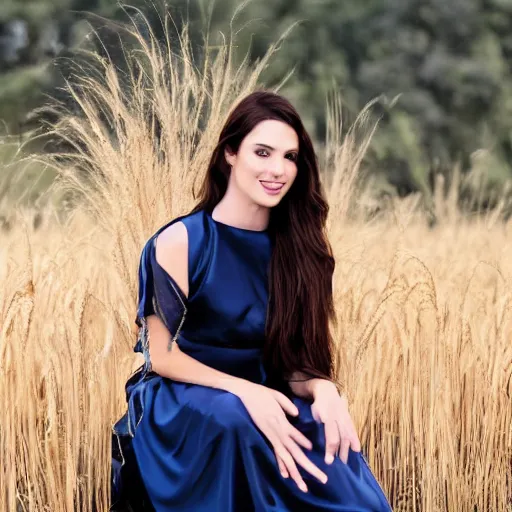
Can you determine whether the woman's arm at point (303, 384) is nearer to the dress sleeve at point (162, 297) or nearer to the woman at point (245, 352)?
the woman at point (245, 352)

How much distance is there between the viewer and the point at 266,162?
1.74 meters

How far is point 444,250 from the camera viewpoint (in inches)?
160

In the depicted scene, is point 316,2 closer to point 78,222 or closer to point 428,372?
point 78,222

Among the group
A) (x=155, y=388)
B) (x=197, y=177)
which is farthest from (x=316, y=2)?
(x=155, y=388)

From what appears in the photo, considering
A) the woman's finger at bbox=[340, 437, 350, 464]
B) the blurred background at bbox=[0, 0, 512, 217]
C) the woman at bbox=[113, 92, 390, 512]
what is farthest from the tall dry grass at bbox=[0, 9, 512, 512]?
the blurred background at bbox=[0, 0, 512, 217]

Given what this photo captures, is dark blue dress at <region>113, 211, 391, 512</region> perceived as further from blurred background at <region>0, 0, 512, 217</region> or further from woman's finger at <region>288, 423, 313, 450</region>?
blurred background at <region>0, 0, 512, 217</region>

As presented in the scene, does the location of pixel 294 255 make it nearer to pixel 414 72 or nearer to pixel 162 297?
pixel 162 297

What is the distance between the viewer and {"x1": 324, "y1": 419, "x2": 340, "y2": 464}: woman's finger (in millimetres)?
1580

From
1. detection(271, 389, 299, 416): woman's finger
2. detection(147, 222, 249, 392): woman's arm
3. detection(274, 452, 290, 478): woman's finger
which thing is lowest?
detection(274, 452, 290, 478): woman's finger

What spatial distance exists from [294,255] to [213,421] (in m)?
0.38

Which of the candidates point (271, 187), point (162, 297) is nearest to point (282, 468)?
point (162, 297)

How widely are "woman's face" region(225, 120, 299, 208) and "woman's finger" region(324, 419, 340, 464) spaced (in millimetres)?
421

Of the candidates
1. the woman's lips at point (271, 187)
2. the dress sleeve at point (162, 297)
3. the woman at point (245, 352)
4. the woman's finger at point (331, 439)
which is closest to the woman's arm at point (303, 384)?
the woman at point (245, 352)

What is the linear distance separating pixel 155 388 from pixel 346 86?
845cm
